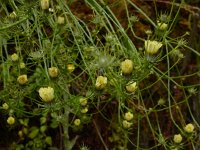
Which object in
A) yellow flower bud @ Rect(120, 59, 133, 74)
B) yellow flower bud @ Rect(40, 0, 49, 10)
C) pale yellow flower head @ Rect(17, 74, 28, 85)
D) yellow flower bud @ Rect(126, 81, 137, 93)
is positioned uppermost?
yellow flower bud @ Rect(40, 0, 49, 10)

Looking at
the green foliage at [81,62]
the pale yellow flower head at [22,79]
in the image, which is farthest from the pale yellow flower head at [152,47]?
the pale yellow flower head at [22,79]

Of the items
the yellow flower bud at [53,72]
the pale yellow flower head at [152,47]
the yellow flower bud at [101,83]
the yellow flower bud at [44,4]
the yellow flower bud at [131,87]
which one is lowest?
the yellow flower bud at [131,87]

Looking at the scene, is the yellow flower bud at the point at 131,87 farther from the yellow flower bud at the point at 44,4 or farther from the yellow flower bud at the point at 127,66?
the yellow flower bud at the point at 44,4

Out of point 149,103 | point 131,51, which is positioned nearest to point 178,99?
point 149,103

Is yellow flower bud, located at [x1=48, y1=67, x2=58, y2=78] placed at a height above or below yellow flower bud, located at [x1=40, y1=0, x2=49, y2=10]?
below

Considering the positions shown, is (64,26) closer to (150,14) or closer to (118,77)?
(118,77)

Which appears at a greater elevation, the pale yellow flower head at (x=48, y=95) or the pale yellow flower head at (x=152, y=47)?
the pale yellow flower head at (x=152, y=47)

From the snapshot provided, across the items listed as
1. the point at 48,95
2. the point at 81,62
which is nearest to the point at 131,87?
the point at 48,95

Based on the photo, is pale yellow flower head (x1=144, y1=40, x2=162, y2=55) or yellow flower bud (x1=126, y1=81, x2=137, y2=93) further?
yellow flower bud (x1=126, y1=81, x2=137, y2=93)

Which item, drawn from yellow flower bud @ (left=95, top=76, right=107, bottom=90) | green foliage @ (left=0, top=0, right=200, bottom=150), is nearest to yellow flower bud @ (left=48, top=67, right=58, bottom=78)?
green foliage @ (left=0, top=0, right=200, bottom=150)

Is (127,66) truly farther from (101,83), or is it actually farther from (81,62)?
(81,62)

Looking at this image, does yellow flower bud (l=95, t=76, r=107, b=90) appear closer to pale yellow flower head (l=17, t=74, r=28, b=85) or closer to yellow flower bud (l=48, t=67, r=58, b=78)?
yellow flower bud (l=48, t=67, r=58, b=78)

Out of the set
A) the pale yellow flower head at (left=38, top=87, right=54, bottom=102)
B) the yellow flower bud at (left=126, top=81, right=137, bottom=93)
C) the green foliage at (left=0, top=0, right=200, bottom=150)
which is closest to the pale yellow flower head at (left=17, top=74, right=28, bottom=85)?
the green foliage at (left=0, top=0, right=200, bottom=150)
